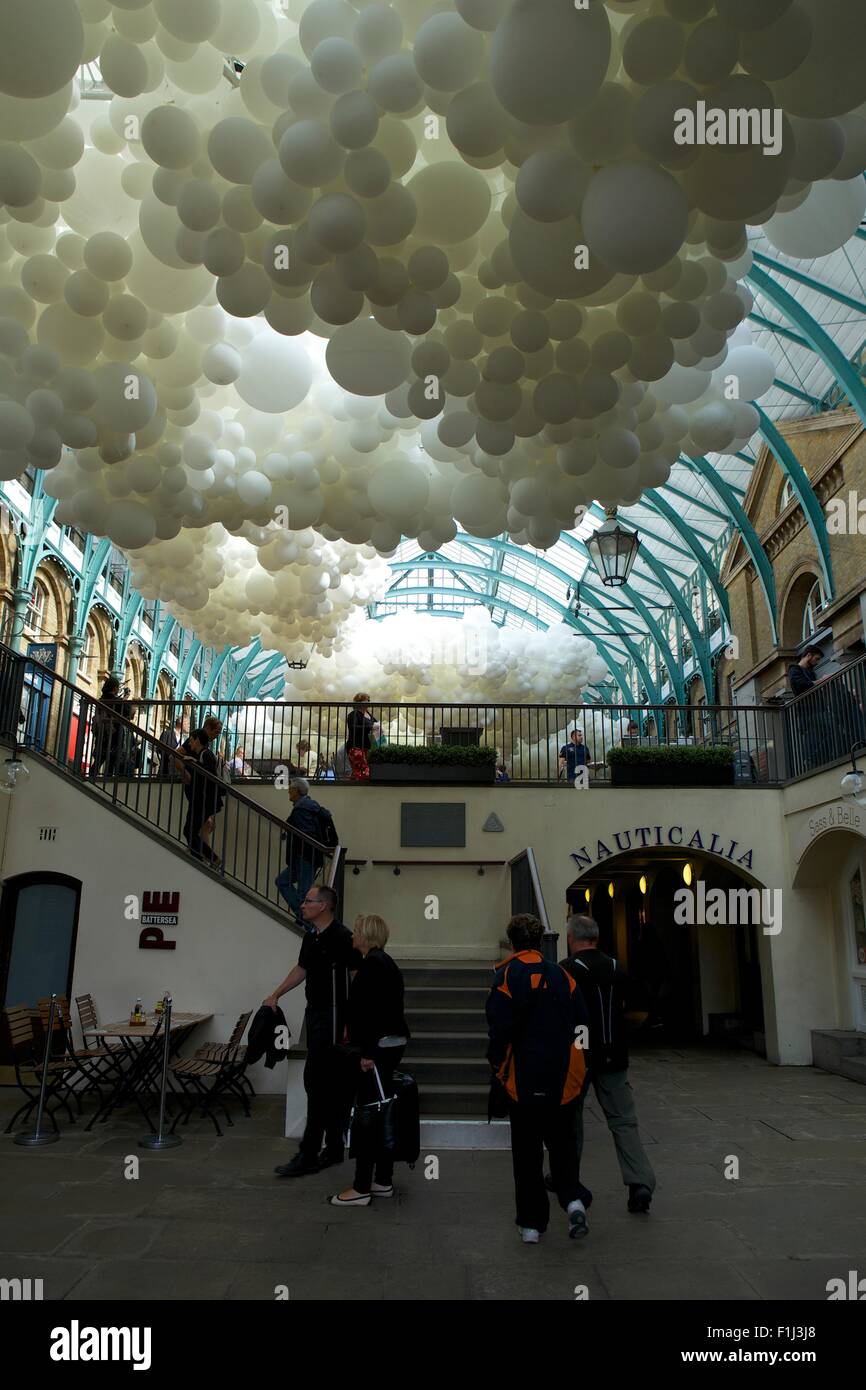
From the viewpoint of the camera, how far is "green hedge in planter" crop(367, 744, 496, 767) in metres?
12.2

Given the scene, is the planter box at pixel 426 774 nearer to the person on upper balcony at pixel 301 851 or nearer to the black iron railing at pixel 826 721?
the person on upper balcony at pixel 301 851

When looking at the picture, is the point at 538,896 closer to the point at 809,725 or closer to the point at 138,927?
the point at 138,927

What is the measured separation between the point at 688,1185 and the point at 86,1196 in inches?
140

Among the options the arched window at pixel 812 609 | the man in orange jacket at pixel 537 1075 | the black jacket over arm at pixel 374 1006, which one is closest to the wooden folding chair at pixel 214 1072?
the black jacket over arm at pixel 374 1006

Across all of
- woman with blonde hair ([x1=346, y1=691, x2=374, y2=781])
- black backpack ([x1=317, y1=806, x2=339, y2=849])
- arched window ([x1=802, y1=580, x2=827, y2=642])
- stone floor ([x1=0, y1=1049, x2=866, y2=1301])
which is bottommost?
stone floor ([x1=0, y1=1049, x2=866, y2=1301])

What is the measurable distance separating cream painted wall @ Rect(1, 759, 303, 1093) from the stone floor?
6.04 ft

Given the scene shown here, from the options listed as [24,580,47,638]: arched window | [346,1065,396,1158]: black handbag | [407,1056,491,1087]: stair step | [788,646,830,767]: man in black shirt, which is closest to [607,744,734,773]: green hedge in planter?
[788,646,830,767]: man in black shirt

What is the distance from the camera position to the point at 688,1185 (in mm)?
5867

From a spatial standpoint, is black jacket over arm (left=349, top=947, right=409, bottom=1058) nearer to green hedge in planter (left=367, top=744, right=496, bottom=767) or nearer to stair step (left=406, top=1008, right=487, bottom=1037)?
stair step (left=406, top=1008, right=487, bottom=1037)

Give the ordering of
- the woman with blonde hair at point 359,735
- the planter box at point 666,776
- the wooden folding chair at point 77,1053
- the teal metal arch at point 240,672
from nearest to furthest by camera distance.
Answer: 1. the wooden folding chair at point 77,1053
2. the planter box at point 666,776
3. the woman with blonde hair at point 359,735
4. the teal metal arch at point 240,672

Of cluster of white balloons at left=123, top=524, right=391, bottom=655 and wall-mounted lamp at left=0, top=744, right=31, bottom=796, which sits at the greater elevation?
cluster of white balloons at left=123, top=524, right=391, bottom=655

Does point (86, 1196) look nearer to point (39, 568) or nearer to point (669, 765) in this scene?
point (669, 765)

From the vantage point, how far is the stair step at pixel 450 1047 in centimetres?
815

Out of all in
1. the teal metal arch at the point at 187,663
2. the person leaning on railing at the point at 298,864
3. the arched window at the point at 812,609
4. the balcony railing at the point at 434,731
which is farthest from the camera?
the teal metal arch at the point at 187,663
